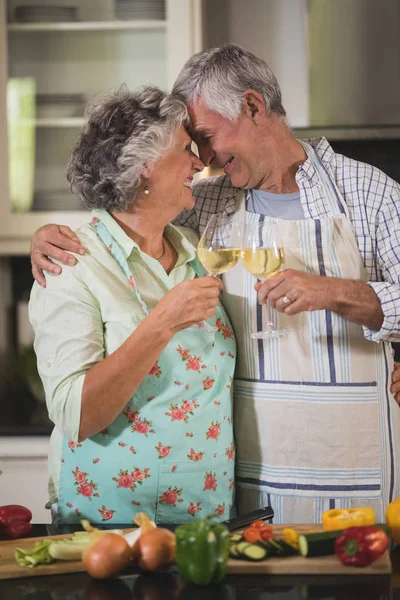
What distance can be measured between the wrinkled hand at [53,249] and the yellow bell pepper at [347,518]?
2.15 feet

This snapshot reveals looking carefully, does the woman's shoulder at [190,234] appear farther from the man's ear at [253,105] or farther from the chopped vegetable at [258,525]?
the chopped vegetable at [258,525]

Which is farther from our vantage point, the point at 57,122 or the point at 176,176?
the point at 57,122

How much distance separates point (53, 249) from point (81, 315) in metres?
0.16

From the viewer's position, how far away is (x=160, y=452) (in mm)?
1611

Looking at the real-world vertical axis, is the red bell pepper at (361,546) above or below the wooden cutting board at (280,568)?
above

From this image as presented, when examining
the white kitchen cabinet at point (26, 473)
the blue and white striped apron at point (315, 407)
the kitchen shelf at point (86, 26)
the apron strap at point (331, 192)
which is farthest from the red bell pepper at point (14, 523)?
the kitchen shelf at point (86, 26)

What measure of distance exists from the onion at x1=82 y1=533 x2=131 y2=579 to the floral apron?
0.33 metres

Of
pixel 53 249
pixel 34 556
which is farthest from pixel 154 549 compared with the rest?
pixel 53 249

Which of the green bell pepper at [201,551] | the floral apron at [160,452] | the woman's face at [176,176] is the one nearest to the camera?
the green bell pepper at [201,551]

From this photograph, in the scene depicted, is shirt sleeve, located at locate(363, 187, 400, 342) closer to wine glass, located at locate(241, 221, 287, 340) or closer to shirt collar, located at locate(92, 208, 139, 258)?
wine glass, located at locate(241, 221, 287, 340)

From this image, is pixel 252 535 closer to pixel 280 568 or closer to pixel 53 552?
pixel 280 568

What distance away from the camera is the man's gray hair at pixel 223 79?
1792mm

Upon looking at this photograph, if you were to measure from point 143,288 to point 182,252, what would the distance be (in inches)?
6.3

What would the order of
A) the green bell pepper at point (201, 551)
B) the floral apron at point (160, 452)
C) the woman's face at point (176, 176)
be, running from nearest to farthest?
the green bell pepper at point (201, 551), the floral apron at point (160, 452), the woman's face at point (176, 176)
